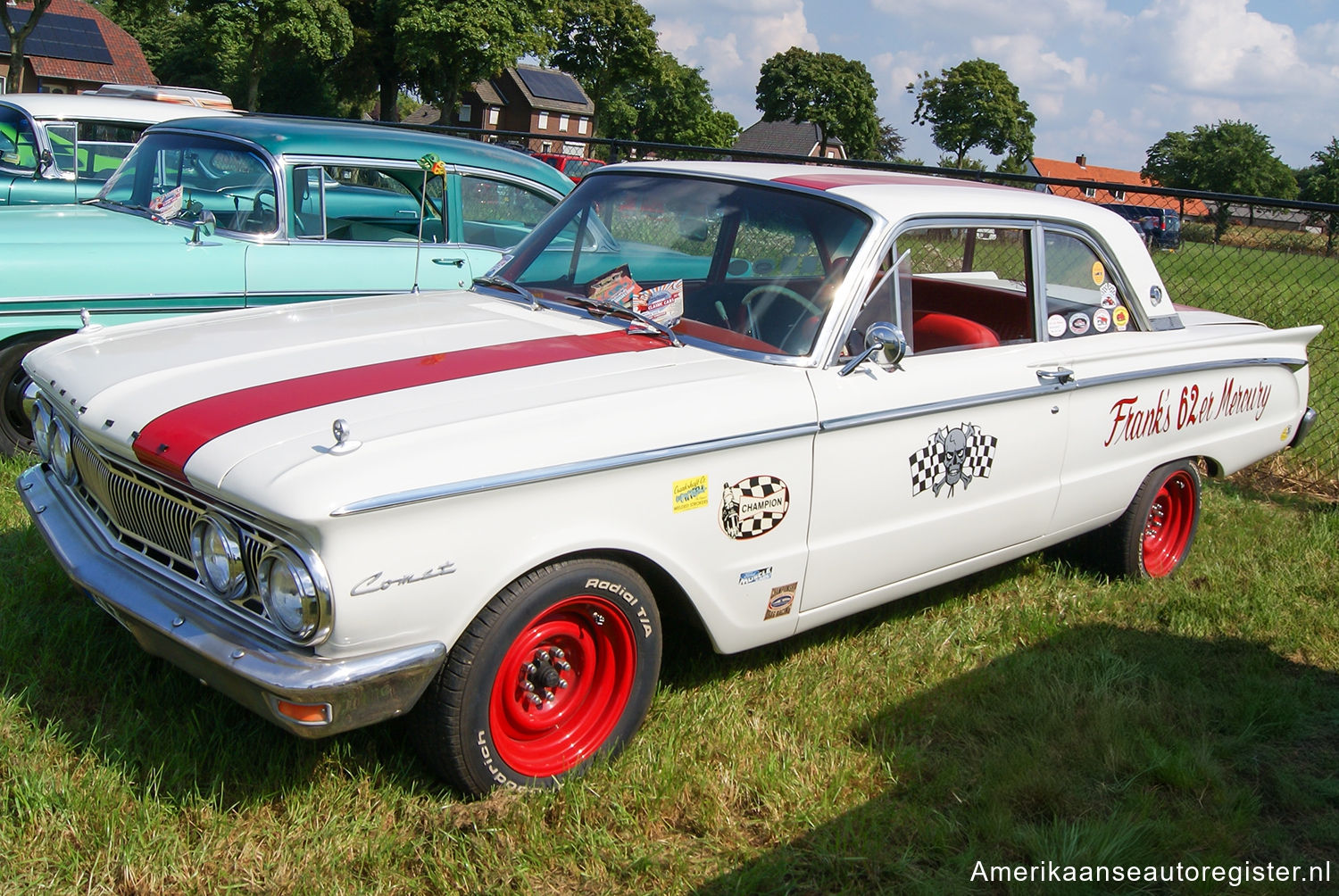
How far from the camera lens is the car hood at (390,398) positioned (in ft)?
8.10

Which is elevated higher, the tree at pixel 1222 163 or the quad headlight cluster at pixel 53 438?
the tree at pixel 1222 163

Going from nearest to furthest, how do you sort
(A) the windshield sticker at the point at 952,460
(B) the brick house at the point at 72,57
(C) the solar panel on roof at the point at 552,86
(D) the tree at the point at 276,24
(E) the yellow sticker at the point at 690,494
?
(E) the yellow sticker at the point at 690,494
(A) the windshield sticker at the point at 952,460
(D) the tree at the point at 276,24
(B) the brick house at the point at 72,57
(C) the solar panel on roof at the point at 552,86

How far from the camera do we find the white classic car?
248 cm

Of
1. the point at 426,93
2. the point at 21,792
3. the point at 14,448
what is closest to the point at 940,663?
the point at 21,792

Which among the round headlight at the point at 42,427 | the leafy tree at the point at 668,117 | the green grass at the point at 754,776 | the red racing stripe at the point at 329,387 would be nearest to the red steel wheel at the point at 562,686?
the green grass at the point at 754,776

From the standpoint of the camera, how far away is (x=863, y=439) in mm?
3375

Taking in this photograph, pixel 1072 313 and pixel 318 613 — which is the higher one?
pixel 1072 313

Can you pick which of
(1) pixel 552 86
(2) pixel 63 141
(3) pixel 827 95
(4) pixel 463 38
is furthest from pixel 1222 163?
(2) pixel 63 141

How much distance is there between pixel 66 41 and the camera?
47.7 meters

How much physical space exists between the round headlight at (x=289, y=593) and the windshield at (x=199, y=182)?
3.74m

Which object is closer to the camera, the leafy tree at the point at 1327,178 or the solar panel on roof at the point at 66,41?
the solar panel on roof at the point at 66,41

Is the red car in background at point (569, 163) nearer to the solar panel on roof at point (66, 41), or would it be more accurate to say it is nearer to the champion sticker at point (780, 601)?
the champion sticker at point (780, 601)

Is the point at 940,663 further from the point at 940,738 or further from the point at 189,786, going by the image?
the point at 189,786

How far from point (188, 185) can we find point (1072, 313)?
4.57 m
